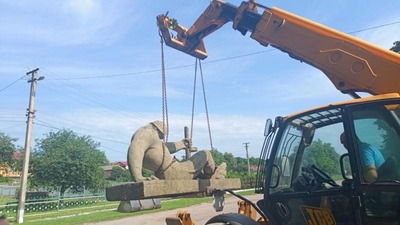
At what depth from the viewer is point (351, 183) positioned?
11.8ft

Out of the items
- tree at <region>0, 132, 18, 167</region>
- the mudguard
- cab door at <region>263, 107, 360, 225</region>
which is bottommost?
the mudguard

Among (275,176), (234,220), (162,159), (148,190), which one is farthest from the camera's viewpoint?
(162,159)

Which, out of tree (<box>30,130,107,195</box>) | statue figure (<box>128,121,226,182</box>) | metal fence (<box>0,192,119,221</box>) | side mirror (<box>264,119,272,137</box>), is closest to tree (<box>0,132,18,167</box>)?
tree (<box>30,130,107,195</box>)

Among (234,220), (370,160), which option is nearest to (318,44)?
(370,160)

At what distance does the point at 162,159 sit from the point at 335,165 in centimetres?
405

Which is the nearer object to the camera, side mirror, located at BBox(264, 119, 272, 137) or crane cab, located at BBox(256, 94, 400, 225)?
crane cab, located at BBox(256, 94, 400, 225)

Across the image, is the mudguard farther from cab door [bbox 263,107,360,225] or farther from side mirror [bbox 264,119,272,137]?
side mirror [bbox 264,119,272,137]

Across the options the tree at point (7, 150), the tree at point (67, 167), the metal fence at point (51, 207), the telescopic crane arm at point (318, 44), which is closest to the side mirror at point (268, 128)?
the telescopic crane arm at point (318, 44)

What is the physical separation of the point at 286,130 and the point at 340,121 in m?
0.69

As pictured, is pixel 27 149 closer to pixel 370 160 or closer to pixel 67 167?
pixel 67 167

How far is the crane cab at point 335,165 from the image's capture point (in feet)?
11.5

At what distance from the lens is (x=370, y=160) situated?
11.7ft

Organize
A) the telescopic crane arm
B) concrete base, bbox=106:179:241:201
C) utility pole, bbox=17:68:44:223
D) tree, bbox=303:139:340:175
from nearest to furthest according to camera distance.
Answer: tree, bbox=303:139:340:175 → the telescopic crane arm → concrete base, bbox=106:179:241:201 → utility pole, bbox=17:68:44:223

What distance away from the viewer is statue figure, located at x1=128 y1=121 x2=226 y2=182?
22.9 ft
